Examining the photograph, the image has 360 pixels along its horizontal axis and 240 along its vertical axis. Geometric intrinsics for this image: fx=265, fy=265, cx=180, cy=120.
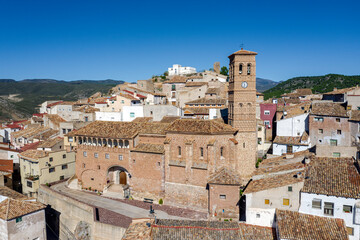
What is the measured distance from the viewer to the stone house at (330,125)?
3541 cm

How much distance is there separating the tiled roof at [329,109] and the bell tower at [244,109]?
10730mm

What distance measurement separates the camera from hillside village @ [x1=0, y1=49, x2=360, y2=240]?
2284 centimetres

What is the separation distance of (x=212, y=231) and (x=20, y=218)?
21917 millimetres

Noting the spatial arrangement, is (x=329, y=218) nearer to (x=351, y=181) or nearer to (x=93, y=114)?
(x=351, y=181)

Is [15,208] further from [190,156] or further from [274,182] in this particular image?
[274,182]

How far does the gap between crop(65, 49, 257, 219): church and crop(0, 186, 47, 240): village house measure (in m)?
8.90

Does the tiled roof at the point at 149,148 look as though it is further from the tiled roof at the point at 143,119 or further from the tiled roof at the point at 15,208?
the tiled roof at the point at 15,208

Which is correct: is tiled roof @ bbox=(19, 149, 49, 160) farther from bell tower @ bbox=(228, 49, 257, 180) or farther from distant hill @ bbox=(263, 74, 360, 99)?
distant hill @ bbox=(263, 74, 360, 99)

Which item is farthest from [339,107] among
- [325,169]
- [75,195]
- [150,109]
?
[75,195]

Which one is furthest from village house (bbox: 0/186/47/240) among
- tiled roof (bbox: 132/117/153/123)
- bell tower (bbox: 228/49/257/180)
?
bell tower (bbox: 228/49/257/180)

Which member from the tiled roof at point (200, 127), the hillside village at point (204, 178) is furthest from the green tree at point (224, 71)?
the tiled roof at point (200, 127)

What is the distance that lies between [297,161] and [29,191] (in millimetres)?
39175

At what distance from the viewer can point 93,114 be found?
5544 centimetres

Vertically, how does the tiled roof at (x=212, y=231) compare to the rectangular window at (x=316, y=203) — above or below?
below
